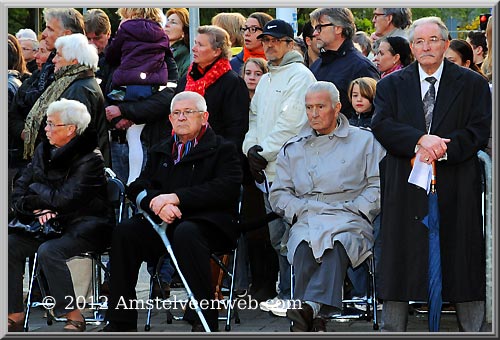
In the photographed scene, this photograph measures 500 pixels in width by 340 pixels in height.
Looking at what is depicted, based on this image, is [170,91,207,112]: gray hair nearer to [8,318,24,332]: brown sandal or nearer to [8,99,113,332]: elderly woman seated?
[8,99,113,332]: elderly woman seated

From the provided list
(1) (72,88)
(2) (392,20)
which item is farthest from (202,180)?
(2) (392,20)

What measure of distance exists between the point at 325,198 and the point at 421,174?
93 centimetres

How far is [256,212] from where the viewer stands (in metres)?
8.85

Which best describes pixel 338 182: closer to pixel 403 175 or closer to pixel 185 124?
pixel 403 175

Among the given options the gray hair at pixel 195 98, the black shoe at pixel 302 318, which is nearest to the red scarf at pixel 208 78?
the gray hair at pixel 195 98

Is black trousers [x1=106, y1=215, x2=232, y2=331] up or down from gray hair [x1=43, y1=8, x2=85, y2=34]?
down

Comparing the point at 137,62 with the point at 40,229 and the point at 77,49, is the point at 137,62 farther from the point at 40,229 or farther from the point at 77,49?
the point at 40,229

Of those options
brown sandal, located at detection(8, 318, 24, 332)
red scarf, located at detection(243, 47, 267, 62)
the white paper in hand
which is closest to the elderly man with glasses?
brown sandal, located at detection(8, 318, 24, 332)

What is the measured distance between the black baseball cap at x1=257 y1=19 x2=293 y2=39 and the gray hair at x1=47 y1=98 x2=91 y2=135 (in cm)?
160

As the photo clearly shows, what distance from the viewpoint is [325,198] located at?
794 centimetres

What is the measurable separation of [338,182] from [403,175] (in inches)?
25.5

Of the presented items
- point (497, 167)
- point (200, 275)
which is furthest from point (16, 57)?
point (497, 167)

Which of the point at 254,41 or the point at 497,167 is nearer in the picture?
the point at 497,167

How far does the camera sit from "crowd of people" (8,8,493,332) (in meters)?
7.35
